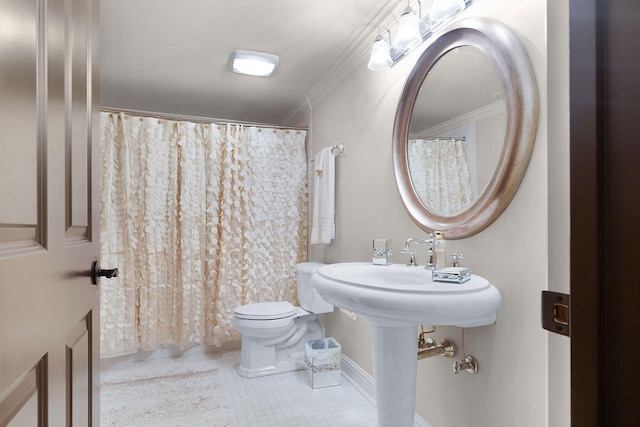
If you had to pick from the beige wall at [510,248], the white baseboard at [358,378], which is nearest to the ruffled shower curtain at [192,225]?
the white baseboard at [358,378]

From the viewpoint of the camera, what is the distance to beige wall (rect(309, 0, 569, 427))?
2.04ft

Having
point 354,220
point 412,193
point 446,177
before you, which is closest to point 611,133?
point 446,177

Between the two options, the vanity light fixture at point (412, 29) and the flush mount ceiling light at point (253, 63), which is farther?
the flush mount ceiling light at point (253, 63)

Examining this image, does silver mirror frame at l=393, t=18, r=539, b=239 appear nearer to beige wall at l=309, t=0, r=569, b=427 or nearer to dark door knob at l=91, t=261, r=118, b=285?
beige wall at l=309, t=0, r=569, b=427

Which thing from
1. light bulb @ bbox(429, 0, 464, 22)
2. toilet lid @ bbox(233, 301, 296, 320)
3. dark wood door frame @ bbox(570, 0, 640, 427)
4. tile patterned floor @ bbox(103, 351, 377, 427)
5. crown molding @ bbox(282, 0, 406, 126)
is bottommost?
tile patterned floor @ bbox(103, 351, 377, 427)

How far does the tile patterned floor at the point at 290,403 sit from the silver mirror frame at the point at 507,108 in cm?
118

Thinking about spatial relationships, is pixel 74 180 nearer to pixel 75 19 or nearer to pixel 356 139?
pixel 75 19

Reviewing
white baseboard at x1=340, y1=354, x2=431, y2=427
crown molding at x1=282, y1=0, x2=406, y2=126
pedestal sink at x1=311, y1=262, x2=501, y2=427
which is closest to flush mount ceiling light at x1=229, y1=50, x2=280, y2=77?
crown molding at x1=282, y1=0, x2=406, y2=126

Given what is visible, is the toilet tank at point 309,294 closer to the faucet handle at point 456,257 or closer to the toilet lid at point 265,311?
the toilet lid at point 265,311

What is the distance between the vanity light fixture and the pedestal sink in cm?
105

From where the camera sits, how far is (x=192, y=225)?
9.29 feet

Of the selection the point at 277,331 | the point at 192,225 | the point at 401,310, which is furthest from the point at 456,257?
the point at 192,225

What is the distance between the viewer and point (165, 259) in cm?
277

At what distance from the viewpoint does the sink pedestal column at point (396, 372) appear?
1.33 m
